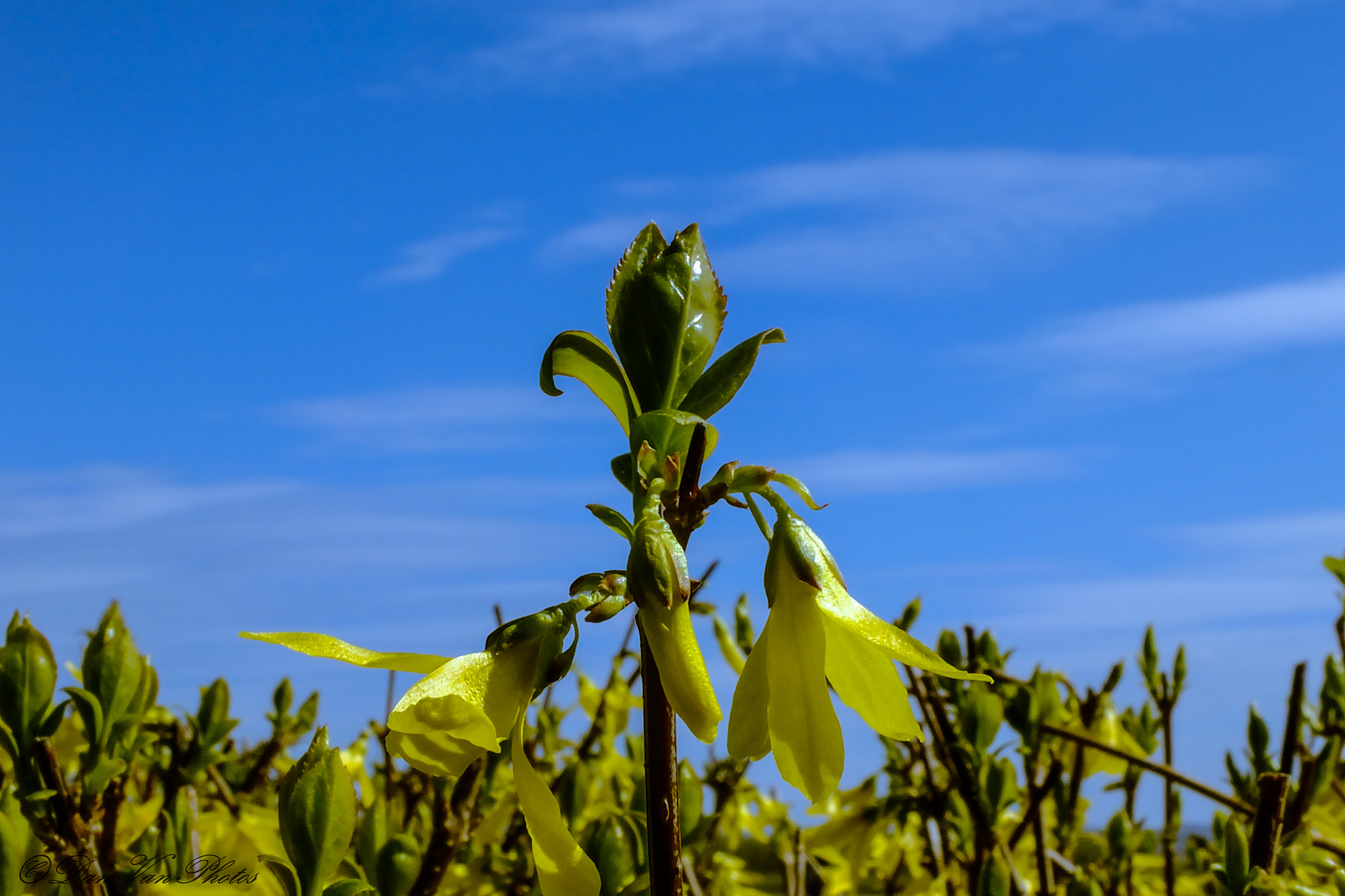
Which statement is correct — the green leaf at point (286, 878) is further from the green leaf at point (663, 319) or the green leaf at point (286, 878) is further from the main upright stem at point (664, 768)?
the green leaf at point (663, 319)

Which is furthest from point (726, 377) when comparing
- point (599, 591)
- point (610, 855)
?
point (610, 855)

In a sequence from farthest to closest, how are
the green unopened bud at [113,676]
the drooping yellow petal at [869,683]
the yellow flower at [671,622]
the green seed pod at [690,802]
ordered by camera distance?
the green seed pod at [690,802] < the green unopened bud at [113,676] < the drooping yellow petal at [869,683] < the yellow flower at [671,622]

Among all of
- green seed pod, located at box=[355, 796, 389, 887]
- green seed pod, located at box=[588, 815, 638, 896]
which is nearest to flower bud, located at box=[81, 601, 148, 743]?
green seed pod, located at box=[355, 796, 389, 887]

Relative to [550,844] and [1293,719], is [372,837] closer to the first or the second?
[550,844]

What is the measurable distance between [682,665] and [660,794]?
0.43 feet

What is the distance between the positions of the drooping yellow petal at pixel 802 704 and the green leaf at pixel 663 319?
20 cm

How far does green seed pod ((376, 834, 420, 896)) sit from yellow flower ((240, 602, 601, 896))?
1.48 ft

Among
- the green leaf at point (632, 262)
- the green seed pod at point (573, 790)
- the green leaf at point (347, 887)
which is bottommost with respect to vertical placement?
the green leaf at point (347, 887)

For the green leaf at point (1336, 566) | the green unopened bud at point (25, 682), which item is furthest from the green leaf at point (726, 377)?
the green leaf at point (1336, 566)

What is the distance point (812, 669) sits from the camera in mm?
858

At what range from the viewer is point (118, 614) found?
4.69 feet

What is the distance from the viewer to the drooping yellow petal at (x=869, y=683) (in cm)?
90

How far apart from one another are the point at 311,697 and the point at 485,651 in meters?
1.69
